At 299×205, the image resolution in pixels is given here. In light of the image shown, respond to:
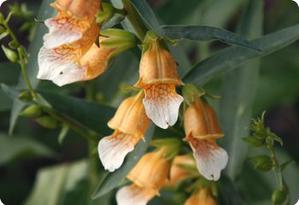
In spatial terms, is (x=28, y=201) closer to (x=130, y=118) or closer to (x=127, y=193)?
(x=127, y=193)

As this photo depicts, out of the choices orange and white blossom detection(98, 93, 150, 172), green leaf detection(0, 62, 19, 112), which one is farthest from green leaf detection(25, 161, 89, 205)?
orange and white blossom detection(98, 93, 150, 172)

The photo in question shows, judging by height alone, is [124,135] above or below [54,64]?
below

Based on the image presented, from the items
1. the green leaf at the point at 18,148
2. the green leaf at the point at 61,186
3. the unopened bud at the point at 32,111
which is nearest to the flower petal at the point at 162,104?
the unopened bud at the point at 32,111

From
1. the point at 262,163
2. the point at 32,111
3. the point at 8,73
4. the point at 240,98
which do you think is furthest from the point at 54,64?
the point at 8,73

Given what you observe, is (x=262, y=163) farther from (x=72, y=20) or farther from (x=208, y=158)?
(x=72, y=20)

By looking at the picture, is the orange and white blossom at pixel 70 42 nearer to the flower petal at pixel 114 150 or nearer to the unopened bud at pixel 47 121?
the flower petal at pixel 114 150

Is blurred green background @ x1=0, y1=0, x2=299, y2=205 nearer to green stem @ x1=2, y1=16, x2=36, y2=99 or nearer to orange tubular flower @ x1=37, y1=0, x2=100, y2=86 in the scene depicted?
green stem @ x1=2, y1=16, x2=36, y2=99
